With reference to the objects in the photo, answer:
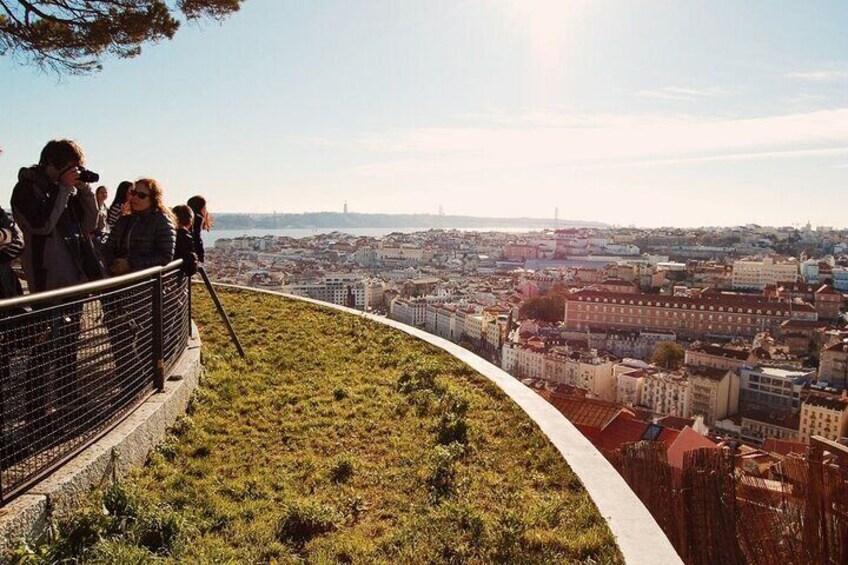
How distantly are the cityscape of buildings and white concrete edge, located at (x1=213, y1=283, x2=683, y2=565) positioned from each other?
334 cm

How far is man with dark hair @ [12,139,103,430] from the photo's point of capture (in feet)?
10.3

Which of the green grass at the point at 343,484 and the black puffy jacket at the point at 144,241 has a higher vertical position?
the black puffy jacket at the point at 144,241

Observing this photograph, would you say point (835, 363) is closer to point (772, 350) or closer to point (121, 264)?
point (772, 350)

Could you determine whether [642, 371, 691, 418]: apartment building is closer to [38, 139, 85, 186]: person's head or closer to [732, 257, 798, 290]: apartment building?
[38, 139, 85, 186]: person's head

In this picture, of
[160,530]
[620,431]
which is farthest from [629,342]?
[160,530]

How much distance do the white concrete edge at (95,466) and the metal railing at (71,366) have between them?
0.18ft

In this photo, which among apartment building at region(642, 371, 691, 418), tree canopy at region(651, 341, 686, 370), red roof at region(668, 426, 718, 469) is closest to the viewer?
red roof at region(668, 426, 718, 469)

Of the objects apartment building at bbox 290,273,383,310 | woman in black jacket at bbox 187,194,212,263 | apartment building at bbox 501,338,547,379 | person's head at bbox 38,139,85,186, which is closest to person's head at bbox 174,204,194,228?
woman in black jacket at bbox 187,194,212,263

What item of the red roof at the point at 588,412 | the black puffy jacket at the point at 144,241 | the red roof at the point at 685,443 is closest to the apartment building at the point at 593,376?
the red roof at the point at 588,412

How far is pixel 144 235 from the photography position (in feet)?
15.5

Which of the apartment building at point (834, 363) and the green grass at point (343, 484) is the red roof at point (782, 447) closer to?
the green grass at point (343, 484)

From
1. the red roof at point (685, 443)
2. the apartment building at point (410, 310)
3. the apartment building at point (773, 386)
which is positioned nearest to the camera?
the red roof at point (685, 443)

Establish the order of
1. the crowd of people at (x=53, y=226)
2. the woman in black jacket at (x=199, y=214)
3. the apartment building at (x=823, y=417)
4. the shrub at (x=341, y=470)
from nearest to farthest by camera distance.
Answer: the crowd of people at (x=53, y=226) < the shrub at (x=341, y=470) < the woman in black jacket at (x=199, y=214) < the apartment building at (x=823, y=417)

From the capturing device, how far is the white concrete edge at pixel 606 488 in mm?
2834
